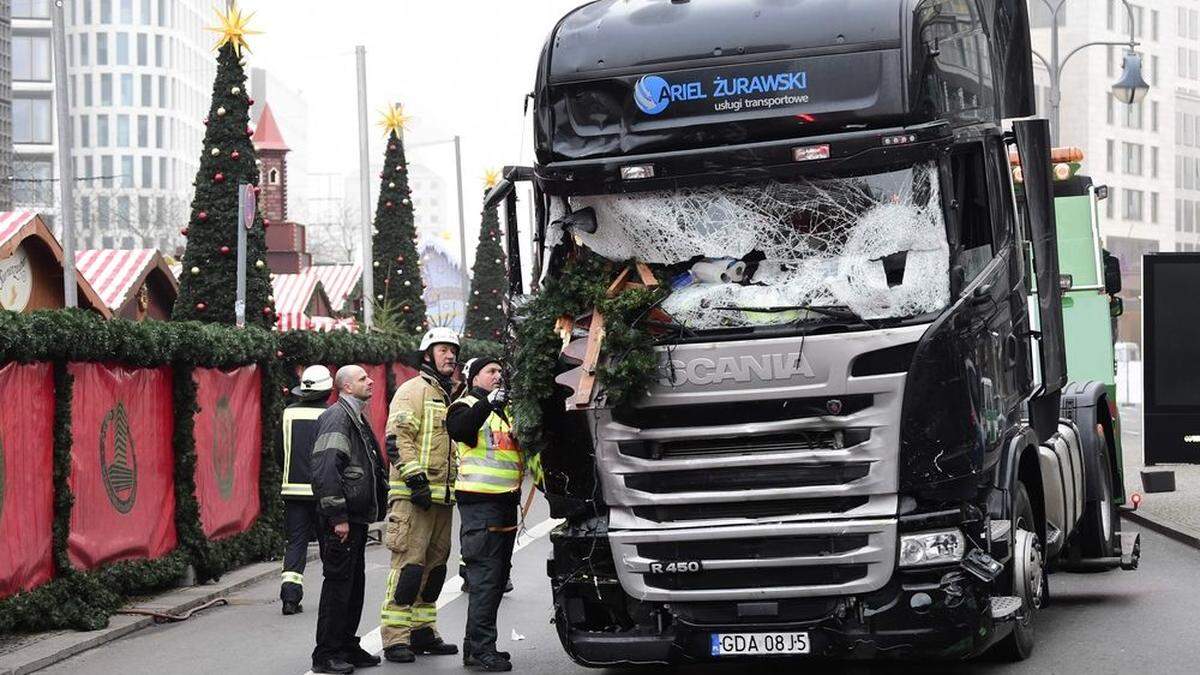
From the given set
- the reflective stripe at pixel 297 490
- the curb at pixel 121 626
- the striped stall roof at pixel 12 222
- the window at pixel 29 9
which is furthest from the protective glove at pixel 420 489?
the window at pixel 29 9

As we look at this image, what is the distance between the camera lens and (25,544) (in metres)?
12.9

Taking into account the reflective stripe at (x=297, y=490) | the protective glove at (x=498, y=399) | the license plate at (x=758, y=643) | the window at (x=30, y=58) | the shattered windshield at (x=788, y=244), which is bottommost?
the license plate at (x=758, y=643)

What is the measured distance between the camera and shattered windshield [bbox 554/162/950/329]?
31.2 feet

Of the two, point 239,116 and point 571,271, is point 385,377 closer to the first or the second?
point 239,116

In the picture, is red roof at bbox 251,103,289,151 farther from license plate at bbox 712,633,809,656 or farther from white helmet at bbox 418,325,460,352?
license plate at bbox 712,633,809,656

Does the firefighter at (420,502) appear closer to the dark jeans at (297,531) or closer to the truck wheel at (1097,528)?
the dark jeans at (297,531)

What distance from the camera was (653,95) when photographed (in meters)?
9.91

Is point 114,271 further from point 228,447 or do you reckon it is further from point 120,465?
point 120,465

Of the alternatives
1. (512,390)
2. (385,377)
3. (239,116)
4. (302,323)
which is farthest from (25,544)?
(302,323)

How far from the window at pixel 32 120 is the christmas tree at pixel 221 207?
11974 centimetres

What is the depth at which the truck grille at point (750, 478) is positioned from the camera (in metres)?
9.40

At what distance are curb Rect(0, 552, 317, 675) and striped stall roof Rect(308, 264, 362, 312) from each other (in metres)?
47.2

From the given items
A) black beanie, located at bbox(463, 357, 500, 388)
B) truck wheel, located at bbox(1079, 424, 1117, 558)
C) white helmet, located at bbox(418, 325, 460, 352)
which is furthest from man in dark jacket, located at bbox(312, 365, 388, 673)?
truck wheel, located at bbox(1079, 424, 1117, 558)

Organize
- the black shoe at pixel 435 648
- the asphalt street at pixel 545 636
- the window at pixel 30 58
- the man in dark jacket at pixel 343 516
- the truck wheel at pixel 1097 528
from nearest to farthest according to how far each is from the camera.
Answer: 1. the asphalt street at pixel 545 636
2. the man in dark jacket at pixel 343 516
3. the black shoe at pixel 435 648
4. the truck wheel at pixel 1097 528
5. the window at pixel 30 58
